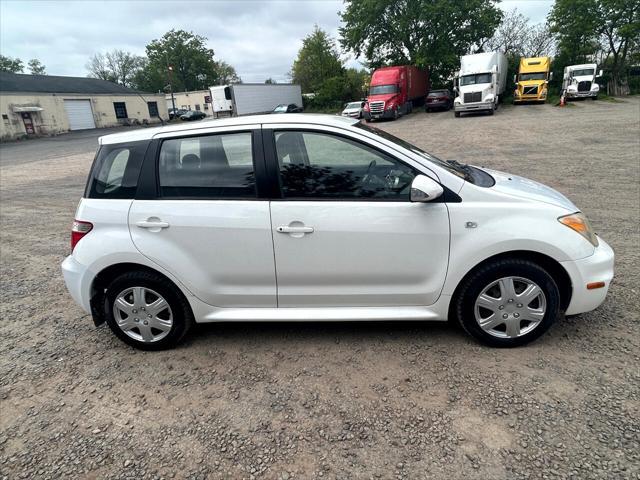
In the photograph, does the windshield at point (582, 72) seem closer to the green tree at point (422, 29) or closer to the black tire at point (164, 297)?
the green tree at point (422, 29)

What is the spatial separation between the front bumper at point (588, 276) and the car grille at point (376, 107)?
2680cm

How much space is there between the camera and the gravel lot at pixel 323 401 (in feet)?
7.47

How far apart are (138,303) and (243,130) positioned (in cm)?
159

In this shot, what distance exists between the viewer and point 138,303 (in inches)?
129

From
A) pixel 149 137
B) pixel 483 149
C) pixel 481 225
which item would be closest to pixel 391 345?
pixel 481 225

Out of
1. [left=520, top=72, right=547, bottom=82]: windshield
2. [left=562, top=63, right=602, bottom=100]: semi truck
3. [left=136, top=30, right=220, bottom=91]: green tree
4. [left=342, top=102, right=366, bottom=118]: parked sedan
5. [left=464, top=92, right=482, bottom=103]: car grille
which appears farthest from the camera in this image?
[left=136, top=30, right=220, bottom=91]: green tree

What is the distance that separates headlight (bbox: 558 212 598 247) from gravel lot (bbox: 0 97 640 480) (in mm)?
778

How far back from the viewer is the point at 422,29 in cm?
3772

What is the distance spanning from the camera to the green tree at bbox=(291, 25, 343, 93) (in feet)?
164

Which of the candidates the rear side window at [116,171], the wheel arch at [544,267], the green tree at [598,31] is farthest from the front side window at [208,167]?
the green tree at [598,31]

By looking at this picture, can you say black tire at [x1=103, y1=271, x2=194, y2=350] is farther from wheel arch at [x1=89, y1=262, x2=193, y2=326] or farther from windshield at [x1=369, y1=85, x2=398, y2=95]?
windshield at [x1=369, y1=85, x2=398, y2=95]

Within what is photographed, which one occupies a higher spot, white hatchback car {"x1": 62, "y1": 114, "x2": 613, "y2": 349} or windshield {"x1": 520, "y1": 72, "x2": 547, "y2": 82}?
windshield {"x1": 520, "y1": 72, "x2": 547, "y2": 82}

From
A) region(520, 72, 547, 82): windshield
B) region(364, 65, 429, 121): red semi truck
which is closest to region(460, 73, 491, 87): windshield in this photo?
region(364, 65, 429, 121): red semi truck

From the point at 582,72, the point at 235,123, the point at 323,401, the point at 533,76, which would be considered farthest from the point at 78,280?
the point at 582,72
